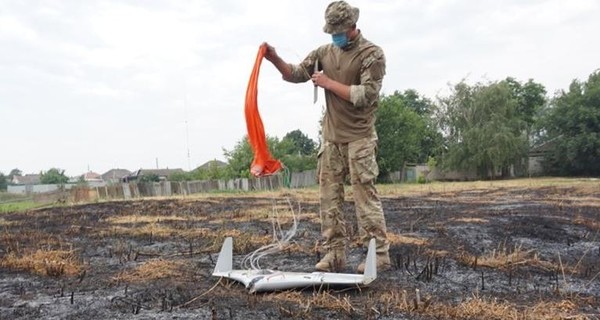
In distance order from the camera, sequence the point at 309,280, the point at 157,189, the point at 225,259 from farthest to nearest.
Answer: the point at 157,189 → the point at 225,259 → the point at 309,280

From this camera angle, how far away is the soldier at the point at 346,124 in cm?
377

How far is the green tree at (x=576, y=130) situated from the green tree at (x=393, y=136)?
11.0 m

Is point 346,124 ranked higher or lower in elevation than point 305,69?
lower

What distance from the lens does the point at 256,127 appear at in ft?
13.3

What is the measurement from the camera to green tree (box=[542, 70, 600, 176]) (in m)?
39.1

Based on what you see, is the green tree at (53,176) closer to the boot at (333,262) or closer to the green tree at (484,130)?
the green tree at (484,130)

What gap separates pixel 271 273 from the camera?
11.5 ft

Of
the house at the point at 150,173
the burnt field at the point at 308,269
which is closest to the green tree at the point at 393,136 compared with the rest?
the house at the point at 150,173

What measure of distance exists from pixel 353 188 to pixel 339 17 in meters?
1.25

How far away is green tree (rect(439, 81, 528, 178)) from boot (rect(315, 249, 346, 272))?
38266 mm

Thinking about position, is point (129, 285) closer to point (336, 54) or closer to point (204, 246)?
point (204, 246)

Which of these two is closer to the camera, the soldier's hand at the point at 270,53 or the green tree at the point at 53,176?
the soldier's hand at the point at 270,53

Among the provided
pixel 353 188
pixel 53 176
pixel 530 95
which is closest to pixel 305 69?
pixel 353 188

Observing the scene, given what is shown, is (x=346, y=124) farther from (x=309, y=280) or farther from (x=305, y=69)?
(x=309, y=280)
